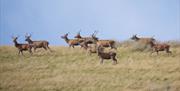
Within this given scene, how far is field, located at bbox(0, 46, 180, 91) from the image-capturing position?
105ft

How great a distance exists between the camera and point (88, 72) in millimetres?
35125

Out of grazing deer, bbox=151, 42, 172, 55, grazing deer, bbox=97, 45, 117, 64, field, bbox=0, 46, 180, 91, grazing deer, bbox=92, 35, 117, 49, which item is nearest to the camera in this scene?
field, bbox=0, 46, 180, 91

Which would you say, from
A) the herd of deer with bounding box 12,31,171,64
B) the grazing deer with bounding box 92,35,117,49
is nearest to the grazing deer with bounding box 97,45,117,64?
the herd of deer with bounding box 12,31,171,64

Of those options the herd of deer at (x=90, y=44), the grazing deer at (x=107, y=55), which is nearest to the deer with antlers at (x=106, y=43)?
the herd of deer at (x=90, y=44)

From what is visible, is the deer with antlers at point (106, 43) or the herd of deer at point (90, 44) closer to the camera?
the herd of deer at point (90, 44)

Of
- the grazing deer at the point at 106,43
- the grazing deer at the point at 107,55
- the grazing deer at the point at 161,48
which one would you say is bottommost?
the grazing deer at the point at 107,55

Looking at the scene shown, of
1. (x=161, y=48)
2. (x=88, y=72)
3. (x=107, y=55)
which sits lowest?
(x=88, y=72)

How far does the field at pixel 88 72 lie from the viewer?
1266 inches

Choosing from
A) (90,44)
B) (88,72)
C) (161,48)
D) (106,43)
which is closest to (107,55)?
(88,72)

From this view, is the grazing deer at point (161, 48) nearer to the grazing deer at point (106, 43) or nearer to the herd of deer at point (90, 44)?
the herd of deer at point (90, 44)

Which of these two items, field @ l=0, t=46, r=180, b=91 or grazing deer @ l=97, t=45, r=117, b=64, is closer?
field @ l=0, t=46, r=180, b=91

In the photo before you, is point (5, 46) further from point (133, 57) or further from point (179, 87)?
point (179, 87)

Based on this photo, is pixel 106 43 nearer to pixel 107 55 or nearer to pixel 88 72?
pixel 107 55

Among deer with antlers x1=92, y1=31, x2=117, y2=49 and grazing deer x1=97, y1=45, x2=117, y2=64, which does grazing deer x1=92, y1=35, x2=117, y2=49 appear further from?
grazing deer x1=97, y1=45, x2=117, y2=64
